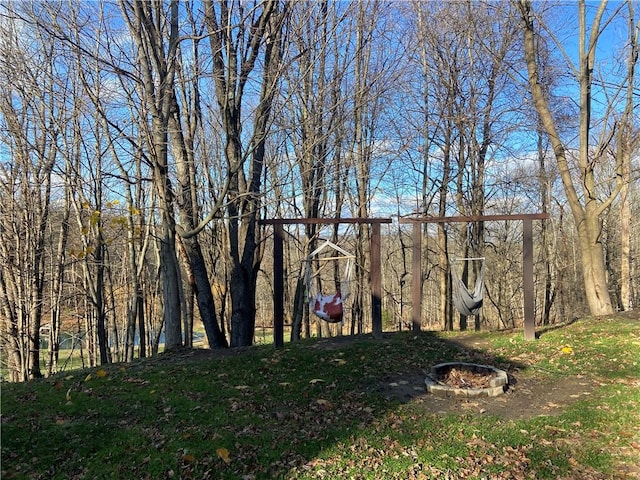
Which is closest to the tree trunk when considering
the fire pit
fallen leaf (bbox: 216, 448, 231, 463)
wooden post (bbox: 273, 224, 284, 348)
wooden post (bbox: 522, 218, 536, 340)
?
wooden post (bbox: 522, 218, 536, 340)

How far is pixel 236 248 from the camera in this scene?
8.03 m

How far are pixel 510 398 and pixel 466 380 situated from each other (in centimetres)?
54

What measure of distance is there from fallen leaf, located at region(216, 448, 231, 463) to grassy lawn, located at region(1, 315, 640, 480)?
16 mm

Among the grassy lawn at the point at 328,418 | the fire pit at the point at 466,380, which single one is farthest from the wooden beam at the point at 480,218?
the fire pit at the point at 466,380

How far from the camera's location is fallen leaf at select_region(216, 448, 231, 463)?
3513mm

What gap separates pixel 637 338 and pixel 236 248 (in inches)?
268

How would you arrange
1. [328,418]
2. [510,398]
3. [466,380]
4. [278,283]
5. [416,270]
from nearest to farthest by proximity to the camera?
1. [328,418]
2. [510,398]
3. [466,380]
4. [278,283]
5. [416,270]

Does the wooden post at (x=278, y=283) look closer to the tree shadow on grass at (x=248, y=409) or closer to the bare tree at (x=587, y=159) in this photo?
the tree shadow on grass at (x=248, y=409)

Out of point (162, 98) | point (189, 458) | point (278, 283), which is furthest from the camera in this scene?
point (278, 283)

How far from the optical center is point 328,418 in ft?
14.3

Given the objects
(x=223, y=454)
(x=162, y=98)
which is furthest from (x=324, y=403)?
(x=162, y=98)

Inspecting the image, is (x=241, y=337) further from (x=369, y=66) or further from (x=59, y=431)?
(x=369, y=66)

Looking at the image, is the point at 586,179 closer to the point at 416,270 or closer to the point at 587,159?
the point at 587,159

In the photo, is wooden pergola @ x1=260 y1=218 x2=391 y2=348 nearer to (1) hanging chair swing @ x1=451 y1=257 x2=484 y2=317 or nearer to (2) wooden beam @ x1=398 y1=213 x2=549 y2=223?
(2) wooden beam @ x1=398 y1=213 x2=549 y2=223
